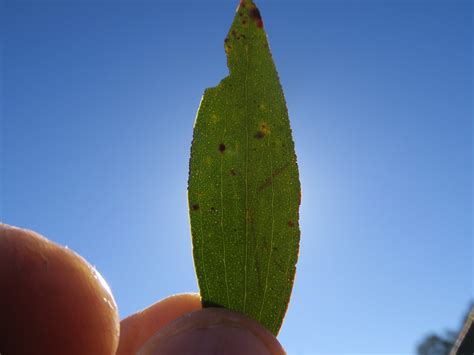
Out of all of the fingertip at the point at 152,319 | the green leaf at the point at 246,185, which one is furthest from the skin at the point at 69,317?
the fingertip at the point at 152,319

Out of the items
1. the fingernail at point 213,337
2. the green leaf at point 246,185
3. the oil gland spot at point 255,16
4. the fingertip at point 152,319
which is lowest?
the fingertip at point 152,319

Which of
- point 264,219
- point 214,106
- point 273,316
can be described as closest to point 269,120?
A: point 214,106

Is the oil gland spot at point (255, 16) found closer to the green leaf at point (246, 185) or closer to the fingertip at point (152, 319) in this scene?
the green leaf at point (246, 185)

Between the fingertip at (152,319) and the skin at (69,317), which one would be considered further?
the fingertip at (152,319)

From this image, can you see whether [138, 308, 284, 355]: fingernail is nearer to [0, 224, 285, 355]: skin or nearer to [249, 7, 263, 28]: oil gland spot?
[0, 224, 285, 355]: skin

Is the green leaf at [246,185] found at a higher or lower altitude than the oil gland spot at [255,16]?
lower

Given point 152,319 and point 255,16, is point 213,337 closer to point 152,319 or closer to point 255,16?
point 255,16

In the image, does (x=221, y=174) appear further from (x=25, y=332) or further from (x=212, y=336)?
(x=25, y=332)

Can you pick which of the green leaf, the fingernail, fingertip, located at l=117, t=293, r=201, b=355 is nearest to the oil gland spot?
the green leaf
